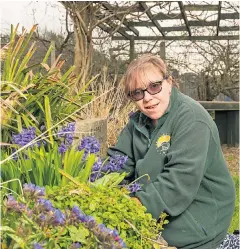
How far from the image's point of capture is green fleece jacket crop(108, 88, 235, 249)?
6.17 feet

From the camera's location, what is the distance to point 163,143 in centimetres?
205

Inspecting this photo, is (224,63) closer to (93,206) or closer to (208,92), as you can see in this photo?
(208,92)

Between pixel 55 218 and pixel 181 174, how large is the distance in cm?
71

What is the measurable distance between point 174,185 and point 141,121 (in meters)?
0.50

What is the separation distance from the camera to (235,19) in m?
11.5

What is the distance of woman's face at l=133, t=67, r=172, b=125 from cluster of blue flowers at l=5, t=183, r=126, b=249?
2.72ft

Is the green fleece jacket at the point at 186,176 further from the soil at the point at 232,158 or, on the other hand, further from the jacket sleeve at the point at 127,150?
the soil at the point at 232,158

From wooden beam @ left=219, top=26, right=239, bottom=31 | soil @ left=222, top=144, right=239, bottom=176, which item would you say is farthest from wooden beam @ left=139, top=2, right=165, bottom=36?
soil @ left=222, top=144, right=239, bottom=176

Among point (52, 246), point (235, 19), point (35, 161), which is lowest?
point (52, 246)

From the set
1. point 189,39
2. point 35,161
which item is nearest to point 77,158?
point 35,161

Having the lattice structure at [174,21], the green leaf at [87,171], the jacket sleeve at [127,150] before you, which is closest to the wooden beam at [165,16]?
the lattice structure at [174,21]

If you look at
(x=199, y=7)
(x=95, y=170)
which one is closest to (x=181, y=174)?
(x=95, y=170)

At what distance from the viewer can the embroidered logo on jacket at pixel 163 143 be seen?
6.69 feet

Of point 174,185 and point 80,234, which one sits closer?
point 80,234
